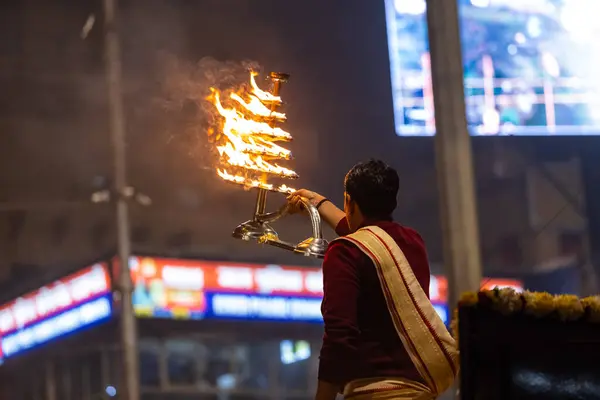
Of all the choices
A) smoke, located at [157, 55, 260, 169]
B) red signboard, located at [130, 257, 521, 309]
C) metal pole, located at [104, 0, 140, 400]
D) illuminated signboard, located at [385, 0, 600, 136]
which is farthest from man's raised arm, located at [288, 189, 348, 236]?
illuminated signboard, located at [385, 0, 600, 136]

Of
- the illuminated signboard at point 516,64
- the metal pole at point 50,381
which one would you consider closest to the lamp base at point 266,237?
the illuminated signboard at point 516,64

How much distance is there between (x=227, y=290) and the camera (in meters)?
10.7

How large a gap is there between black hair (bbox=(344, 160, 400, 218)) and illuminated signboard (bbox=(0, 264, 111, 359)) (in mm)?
7739

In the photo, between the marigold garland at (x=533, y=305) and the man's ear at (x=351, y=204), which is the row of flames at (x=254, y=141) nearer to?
the man's ear at (x=351, y=204)

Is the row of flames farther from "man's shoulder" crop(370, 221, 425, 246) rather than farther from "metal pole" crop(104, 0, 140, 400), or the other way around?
"metal pole" crop(104, 0, 140, 400)

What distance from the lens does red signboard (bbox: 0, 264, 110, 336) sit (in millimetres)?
9851

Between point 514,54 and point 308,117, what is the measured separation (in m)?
2.91

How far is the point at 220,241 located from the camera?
10.9 meters

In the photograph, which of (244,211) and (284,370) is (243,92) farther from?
(284,370)

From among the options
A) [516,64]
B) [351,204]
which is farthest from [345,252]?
[516,64]

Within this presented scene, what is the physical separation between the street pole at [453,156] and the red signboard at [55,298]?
553 cm

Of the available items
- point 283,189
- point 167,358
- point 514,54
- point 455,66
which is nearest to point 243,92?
point 283,189

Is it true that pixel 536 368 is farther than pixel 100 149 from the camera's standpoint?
No

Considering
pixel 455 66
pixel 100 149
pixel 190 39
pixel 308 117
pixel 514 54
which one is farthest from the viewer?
pixel 514 54
